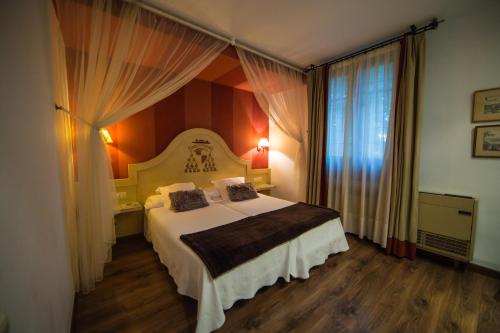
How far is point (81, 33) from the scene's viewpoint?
161 cm

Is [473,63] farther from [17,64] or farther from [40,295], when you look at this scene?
[40,295]

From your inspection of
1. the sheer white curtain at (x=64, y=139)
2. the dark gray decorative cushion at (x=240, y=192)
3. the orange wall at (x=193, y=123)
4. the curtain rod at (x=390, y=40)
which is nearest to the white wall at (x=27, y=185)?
the sheer white curtain at (x=64, y=139)

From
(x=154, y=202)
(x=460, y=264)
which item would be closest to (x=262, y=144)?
(x=154, y=202)

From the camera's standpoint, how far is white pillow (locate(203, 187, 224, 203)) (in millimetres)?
3074

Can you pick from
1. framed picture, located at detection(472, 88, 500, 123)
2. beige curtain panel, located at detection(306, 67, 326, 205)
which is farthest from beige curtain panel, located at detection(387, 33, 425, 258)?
beige curtain panel, located at detection(306, 67, 326, 205)

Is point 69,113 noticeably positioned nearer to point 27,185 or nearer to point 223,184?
point 27,185

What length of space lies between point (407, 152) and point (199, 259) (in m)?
2.58

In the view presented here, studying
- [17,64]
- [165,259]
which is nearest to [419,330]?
[165,259]

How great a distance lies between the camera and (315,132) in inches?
131

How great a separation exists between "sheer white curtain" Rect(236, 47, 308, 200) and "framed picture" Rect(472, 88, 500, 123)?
79.2 inches

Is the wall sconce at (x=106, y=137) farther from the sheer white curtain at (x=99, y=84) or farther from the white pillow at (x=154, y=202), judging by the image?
the white pillow at (x=154, y=202)

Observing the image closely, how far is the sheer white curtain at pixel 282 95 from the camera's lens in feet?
8.96

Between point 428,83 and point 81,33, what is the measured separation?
365cm

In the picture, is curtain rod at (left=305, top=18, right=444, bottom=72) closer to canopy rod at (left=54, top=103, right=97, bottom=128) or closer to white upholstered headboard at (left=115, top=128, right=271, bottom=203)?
white upholstered headboard at (left=115, top=128, right=271, bottom=203)
